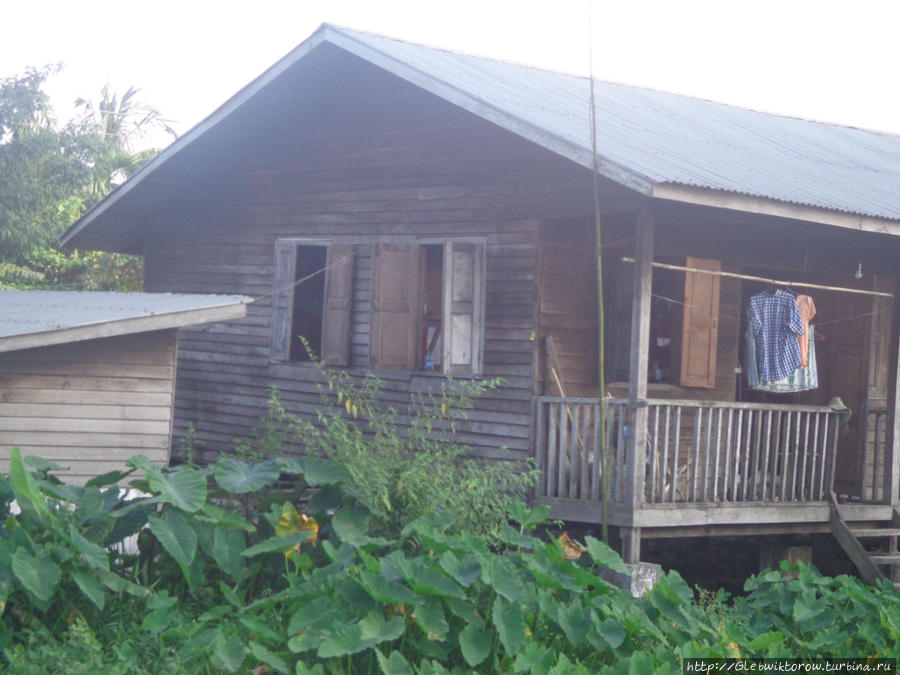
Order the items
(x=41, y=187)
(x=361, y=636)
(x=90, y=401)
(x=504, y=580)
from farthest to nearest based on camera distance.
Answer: (x=41, y=187) → (x=90, y=401) → (x=504, y=580) → (x=361, y=636)

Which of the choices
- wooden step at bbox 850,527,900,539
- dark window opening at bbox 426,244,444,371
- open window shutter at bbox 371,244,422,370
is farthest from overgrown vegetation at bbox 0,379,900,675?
dark window opening at bbox 426,244,444,371

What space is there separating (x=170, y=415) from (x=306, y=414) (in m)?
2.51

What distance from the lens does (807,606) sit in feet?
21.0

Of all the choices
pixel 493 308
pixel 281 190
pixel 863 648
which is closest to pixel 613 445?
pixel 493 308

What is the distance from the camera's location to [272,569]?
255 inches

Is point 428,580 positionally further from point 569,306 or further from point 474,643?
point 569,306

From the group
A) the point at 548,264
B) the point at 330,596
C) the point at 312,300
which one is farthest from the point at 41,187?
the point at 330,596

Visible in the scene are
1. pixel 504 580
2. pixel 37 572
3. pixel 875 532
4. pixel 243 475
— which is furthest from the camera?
pixel 875 532

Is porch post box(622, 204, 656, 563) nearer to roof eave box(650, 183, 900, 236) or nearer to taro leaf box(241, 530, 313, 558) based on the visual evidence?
roof eave box(650, 183, 900, 236)

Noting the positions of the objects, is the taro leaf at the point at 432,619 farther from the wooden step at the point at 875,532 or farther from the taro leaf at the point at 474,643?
the wooden step at the point at 875,532

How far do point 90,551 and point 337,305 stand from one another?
5.82m

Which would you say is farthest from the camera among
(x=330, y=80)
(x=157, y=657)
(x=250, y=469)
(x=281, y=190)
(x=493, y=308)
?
(x=281, y=190)

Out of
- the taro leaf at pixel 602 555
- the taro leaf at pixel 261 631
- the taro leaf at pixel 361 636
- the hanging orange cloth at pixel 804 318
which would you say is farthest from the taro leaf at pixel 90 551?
the hanging orange cloth at pixel 804 318

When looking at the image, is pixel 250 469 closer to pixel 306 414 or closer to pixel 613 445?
pixel 613 445
